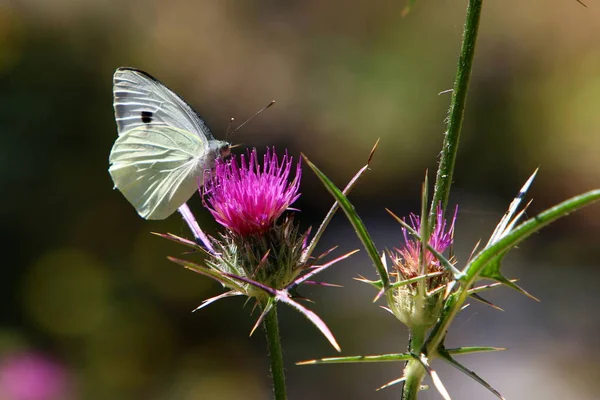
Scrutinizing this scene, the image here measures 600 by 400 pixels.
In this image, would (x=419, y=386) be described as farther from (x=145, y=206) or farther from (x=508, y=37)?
(x=508, y=37)

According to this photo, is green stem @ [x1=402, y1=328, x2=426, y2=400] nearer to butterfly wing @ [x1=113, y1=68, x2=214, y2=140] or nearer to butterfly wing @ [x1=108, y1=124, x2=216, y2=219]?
butterfly wing @ [x1=108, y1=124, x2=216, y2=219]

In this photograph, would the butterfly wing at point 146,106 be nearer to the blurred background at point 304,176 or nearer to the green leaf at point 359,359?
the green leaf at point 359,359

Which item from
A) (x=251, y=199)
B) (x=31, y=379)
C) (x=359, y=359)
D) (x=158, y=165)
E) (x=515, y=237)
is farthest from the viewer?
(x=31, y=379)

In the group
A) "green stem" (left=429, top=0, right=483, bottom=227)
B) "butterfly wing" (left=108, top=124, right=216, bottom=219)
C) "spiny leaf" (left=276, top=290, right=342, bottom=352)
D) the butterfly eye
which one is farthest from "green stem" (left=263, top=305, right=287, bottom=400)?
the butterfly eye

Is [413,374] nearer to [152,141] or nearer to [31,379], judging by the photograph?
[152,141]

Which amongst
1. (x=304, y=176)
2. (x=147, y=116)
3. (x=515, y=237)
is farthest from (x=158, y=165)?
(x=304, y=176)
